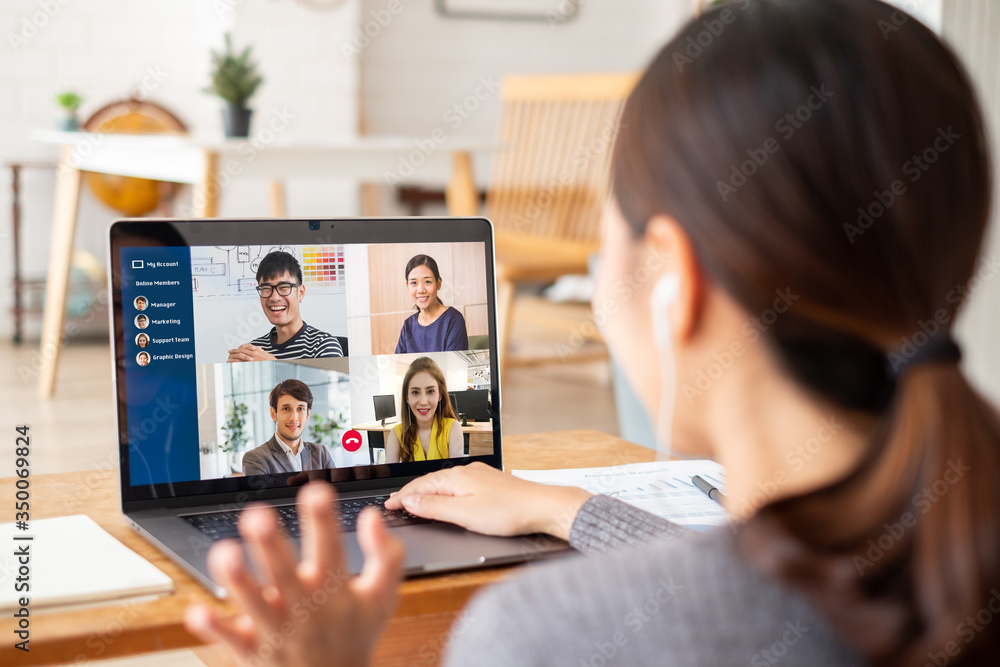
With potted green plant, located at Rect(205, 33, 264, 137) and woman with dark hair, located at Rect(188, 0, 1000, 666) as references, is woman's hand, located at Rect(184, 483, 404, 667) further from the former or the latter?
potted green plant, located at Rect(205, 33, 264, 137)

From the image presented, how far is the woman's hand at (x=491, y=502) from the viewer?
679 mm

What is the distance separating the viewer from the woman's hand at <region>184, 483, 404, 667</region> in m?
0.40

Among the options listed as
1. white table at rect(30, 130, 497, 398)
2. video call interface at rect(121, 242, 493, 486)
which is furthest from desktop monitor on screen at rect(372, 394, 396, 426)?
white table at rect(30, 130, 497, 398)

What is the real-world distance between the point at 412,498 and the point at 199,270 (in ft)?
0.81

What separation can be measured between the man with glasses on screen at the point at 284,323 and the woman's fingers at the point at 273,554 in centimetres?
38

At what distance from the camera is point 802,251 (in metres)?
0.41

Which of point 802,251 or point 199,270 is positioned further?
point 199,270

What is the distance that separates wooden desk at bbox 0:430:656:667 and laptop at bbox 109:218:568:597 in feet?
0.17

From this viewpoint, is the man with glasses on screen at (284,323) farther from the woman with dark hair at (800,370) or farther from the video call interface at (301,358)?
the woman with dark hair at (800,370)

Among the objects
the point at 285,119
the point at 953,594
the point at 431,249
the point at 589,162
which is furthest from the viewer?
the point at 285,119

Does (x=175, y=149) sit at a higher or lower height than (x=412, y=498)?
higher

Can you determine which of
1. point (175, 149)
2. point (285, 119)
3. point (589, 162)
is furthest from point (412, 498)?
point (285, 119)

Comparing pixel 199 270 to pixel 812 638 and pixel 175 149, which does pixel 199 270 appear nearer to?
pixel 812 638

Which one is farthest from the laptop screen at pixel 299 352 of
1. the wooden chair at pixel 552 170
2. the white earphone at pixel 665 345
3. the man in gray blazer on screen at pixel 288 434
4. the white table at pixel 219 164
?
the wooden chair at pixel 552 170
